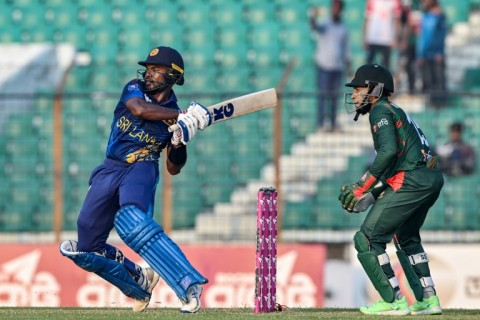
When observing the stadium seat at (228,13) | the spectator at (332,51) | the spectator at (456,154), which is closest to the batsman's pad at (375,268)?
the spectator at (456,154)

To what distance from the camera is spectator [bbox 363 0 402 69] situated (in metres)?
16.0

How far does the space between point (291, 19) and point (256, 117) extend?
3.27 metres

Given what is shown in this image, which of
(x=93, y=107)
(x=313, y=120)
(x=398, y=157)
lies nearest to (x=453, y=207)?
(x=313, y=120)

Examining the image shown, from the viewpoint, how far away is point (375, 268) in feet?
26.8

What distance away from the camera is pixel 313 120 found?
1412 centimetres

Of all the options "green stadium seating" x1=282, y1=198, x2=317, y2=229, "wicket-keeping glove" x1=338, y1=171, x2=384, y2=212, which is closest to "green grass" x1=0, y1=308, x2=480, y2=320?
"wicket-keeping glove" x1=338, y1=171, x2=384, y2=212

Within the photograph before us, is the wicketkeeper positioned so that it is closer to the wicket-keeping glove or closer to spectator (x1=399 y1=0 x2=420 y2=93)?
the wicket-keeping glove

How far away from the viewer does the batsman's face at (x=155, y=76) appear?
27.1ft

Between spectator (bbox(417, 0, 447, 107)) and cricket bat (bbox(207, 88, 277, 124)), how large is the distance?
7.33 metres

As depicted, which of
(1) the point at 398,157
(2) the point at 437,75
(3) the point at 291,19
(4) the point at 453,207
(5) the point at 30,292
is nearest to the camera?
(1) the point at 398,157

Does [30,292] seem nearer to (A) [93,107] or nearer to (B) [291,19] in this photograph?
(A) [93,107]

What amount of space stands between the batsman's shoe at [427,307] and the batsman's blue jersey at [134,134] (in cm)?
215

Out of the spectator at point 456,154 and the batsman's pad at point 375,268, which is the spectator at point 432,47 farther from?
the batsman's pad at point 375,268

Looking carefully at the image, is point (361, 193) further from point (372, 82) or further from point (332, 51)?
A: point (332, 51)
